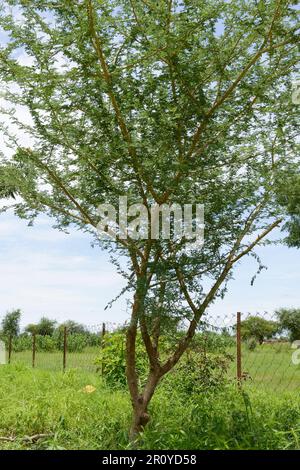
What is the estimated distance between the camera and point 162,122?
546 cm

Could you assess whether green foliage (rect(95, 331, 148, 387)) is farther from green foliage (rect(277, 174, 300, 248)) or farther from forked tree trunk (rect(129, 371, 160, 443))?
green foliage (rect(277, 174, 300, 248))

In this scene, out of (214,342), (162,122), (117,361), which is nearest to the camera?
(162,122)

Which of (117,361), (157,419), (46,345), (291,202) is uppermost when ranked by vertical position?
(291,202)

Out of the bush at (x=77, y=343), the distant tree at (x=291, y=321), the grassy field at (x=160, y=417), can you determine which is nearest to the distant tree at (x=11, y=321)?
the bush at (x=77, y=343)

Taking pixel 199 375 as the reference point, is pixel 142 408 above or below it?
below

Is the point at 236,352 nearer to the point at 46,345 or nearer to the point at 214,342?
the point at 214,342

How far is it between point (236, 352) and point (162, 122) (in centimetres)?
743

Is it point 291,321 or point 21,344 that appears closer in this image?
point 291,321

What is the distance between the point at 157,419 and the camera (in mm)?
6668

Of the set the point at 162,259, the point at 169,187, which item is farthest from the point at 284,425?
the point at 169,187

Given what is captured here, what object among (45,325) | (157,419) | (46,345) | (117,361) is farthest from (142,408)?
(45,325)

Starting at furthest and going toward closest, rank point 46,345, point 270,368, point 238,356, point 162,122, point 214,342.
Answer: point 46,345, point 270,368, point 238,356, point 214,342, point 162,122

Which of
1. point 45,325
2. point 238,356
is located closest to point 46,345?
point 45,325

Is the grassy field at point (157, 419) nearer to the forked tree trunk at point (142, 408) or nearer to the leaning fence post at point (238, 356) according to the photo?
the forked tree trunk at point (142, 408)
